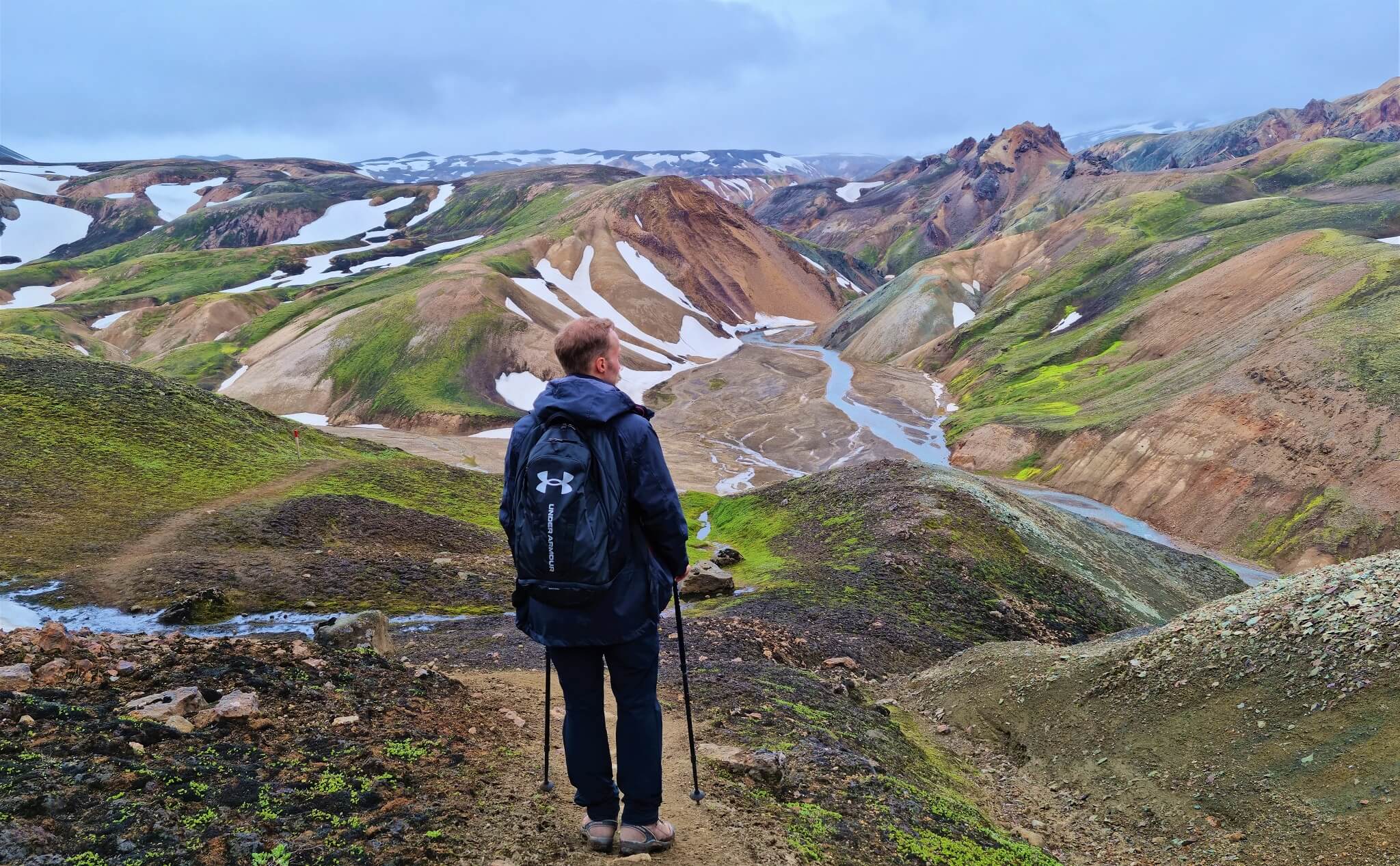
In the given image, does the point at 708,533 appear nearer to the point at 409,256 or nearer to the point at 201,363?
the point at 201,363

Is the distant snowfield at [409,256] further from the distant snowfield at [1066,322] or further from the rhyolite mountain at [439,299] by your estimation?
the distant snowfield at [1066,322]

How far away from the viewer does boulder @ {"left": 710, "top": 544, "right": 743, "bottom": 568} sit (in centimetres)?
3080

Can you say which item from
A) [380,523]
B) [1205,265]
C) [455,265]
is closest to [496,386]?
[455,265]

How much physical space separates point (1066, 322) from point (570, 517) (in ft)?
353

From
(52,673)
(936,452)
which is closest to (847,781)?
(52,673)

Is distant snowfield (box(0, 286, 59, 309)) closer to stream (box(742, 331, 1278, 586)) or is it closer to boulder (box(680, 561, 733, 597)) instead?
stream (box(742, 331, 1278, 586))

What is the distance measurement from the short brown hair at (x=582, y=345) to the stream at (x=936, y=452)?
1231 inches

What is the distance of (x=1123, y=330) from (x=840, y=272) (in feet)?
388

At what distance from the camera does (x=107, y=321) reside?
12375 cm

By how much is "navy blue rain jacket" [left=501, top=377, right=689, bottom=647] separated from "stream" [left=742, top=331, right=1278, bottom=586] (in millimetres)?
30884

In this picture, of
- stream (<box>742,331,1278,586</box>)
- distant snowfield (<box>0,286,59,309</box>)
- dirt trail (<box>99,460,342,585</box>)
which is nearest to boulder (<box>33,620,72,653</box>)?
dirt trail (<box>99,460,342,585</box>)

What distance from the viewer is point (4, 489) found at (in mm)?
21188

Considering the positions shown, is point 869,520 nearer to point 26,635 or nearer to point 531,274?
point 26,635

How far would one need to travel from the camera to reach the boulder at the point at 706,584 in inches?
984
